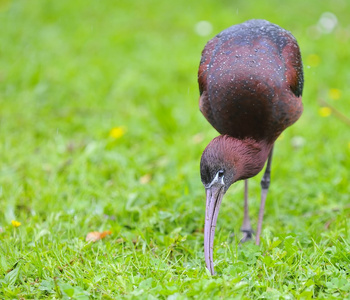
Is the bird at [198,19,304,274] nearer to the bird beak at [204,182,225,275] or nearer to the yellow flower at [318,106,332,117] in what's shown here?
the bird beak at [204,182,225,275]

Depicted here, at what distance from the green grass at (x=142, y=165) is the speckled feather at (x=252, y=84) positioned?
2.95 feet

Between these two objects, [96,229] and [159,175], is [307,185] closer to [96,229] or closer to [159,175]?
[159,175]

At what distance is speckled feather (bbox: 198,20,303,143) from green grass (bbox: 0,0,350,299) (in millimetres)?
899

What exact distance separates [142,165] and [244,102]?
1.96 meters

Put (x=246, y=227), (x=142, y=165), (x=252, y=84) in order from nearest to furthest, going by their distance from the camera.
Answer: (x=252, y=84)
(x=246, y=227)
(x=142, y=165)

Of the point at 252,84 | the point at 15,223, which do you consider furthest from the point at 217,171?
→ the point at 15,223

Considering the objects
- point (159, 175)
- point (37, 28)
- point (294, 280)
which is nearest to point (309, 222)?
point (294, 280)

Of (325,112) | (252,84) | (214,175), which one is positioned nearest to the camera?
(214,175)

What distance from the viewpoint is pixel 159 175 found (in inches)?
215

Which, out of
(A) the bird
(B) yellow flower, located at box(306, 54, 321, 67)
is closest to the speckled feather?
A: (A) the bird

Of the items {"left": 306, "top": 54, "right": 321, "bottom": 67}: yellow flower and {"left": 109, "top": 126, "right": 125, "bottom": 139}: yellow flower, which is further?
{"left": 306, "top": 54, "right": 321, "bottom": 67}: yellow flower

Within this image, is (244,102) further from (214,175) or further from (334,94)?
(334,94)

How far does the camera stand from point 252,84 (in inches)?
159

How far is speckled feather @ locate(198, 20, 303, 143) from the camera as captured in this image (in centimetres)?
406
